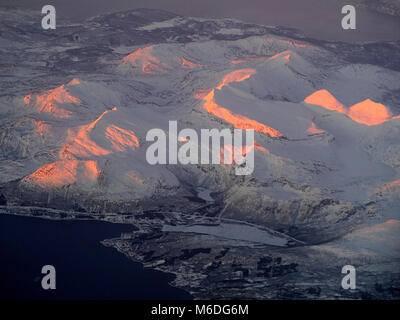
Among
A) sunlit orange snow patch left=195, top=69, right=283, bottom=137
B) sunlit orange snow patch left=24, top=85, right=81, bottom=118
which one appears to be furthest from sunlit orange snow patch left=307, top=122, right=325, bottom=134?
sunlit orange snow patch left=24, top=85, right=81, bottom=118

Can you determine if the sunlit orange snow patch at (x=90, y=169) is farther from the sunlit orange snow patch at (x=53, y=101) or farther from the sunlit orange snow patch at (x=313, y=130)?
the sunlit orange snow patch at (x=53, y=101)

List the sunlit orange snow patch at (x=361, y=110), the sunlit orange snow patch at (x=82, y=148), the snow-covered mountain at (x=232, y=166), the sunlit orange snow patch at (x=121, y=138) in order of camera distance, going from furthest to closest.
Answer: the sunlit orange snow patch at (x=361, y=110)
the sunlit orange snow patch at (x=121, y=138)
the sunlit orange snow patch at (x=82, y=148)
the snow-covered mountain at (x=232, y=166)

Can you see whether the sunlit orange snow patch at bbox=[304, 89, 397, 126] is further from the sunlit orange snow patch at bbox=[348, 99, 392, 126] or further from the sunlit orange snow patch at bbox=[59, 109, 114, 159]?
the sunlit orange snow patch at bbox=[59, 109, 114, 159]

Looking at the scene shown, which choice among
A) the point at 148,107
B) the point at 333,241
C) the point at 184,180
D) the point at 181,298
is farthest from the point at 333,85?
the point at 181,298

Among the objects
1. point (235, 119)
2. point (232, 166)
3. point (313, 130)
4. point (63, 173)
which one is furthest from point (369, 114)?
point (63, 173)

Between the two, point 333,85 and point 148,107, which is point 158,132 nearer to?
point 148,107

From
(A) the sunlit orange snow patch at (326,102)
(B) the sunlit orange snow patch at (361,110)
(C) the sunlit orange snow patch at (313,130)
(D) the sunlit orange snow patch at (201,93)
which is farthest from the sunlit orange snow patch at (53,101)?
(C) the sunlit orange snow patch at (313,130)
